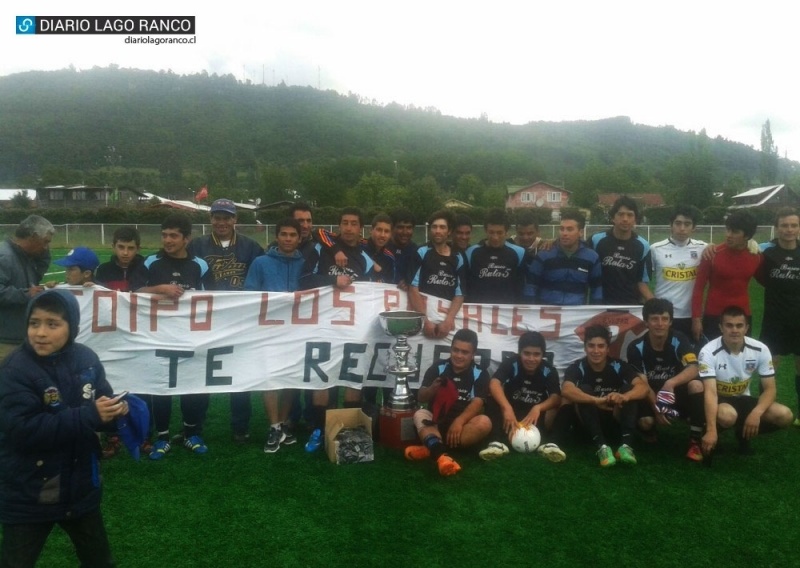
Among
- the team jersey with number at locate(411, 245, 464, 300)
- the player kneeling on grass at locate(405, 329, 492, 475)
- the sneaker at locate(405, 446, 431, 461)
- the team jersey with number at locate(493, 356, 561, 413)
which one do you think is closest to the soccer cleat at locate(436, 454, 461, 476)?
the player kneeling on grass at locate(405, 329, 492, 475)

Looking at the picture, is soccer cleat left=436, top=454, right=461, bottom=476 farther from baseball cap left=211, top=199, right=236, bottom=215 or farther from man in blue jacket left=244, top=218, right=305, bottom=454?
baseball cap left=211, top=199, right=236, bottom=215

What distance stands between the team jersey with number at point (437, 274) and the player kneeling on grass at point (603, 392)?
130cm

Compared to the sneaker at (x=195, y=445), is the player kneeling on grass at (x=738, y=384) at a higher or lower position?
higher

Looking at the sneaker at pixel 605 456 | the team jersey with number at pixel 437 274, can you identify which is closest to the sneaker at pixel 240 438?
the team jersey with number at pixel 437 274

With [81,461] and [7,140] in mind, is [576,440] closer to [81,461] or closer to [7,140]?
[81,461]

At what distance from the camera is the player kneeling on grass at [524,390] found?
5078 mm

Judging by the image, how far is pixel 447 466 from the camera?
4.50 meters

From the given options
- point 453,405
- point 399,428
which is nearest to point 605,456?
point 453,405

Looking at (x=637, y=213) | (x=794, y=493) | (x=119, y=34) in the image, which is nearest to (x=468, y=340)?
(x=637, y=213)

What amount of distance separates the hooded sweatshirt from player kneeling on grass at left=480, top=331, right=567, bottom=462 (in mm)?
3325

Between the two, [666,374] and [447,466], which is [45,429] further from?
[666,374]

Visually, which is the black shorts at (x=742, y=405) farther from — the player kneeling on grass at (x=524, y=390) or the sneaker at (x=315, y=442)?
the sneaker at (x=315, y=442)

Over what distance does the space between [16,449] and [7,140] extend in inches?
4072

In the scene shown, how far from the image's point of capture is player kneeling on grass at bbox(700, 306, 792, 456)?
4.86m
